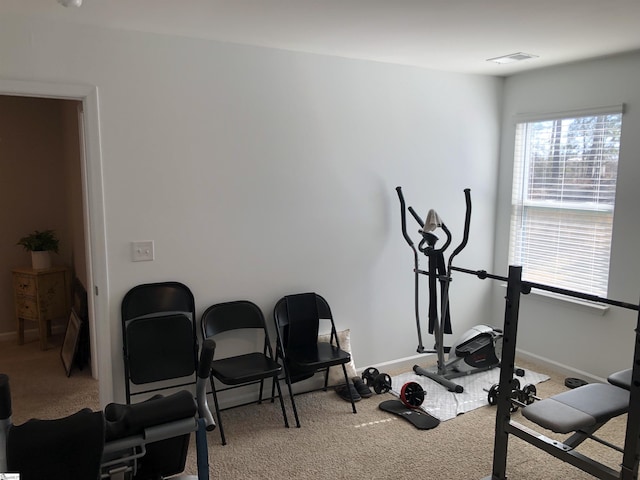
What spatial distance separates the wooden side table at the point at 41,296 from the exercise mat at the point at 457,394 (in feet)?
10.0

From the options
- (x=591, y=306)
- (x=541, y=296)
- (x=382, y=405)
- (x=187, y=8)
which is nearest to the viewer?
(x=187, y=8)

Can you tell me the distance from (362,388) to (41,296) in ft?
9.62

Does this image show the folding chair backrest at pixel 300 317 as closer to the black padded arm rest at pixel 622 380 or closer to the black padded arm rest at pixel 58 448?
the black padded arm rest at pixel 622 380

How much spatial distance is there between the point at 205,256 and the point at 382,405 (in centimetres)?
158

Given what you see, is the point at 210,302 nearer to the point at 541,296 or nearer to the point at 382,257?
the point at 382,257

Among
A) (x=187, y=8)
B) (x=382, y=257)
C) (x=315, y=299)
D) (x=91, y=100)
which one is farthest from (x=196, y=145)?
(x=382, y=257)

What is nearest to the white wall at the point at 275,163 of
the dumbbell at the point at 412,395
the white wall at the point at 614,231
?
the white wall at the point at 614,231

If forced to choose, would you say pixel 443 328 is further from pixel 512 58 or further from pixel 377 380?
pixel 512 58

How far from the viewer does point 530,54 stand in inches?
139

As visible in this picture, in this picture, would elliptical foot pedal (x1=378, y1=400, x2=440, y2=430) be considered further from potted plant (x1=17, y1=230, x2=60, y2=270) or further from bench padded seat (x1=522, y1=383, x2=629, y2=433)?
potted plant (x1=17, y1=230, x2=60, y2=270)

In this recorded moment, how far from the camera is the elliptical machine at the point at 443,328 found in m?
3.82

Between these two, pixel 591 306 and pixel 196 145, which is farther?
pixel 591 306

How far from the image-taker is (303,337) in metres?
3.60

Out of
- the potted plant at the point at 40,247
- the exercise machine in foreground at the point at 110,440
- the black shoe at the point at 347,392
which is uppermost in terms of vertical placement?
the potted plant at the point at 40,247
